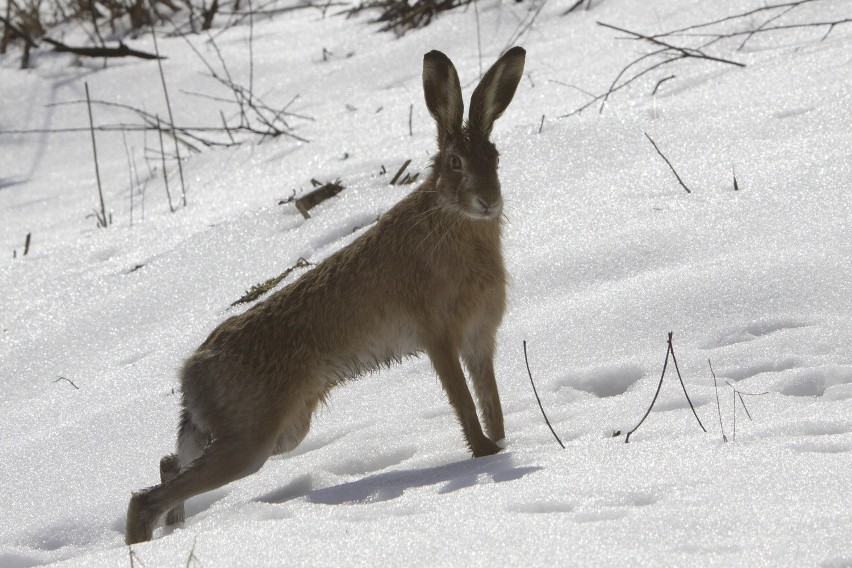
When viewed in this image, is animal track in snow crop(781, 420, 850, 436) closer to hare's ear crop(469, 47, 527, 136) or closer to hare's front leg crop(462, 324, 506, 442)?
hare's front leg crop(462, 324, 506, 442)

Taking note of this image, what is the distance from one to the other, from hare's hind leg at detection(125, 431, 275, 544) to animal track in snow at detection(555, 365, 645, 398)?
125 cm

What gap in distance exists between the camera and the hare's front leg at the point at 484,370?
4.58 metres

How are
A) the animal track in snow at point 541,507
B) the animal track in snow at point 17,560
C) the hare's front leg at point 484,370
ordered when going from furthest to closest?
the hare's front leg at point 484,370, the animal track in snow at point 17,560, the animal track in snow at point 541,507

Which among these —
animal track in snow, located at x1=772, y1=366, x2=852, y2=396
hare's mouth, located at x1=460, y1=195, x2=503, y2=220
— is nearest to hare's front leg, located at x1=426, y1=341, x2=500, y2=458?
hare's mouth, located at x1=460, y1=195, x2=503, y2=220

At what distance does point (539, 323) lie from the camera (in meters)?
5.12

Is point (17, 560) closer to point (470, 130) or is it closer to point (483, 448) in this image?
point (483, 448)

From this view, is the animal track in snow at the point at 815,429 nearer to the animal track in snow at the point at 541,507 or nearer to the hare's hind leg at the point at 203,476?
the animal track in snow at the point at 541,507

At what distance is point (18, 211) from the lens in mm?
9023

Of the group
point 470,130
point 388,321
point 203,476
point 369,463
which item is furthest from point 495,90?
point 203,476

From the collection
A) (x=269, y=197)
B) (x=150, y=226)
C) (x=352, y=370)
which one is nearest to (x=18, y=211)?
(x=150, y=226)

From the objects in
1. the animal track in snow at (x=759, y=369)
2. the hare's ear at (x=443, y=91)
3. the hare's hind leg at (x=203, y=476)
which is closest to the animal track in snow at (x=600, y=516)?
the animal track in snow at (x=759, y=369)

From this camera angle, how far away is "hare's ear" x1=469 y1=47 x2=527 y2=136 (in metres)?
4.40

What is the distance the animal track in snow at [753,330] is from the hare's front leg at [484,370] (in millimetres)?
888

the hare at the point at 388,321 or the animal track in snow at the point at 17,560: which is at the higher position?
the hare at the point at 388,321
